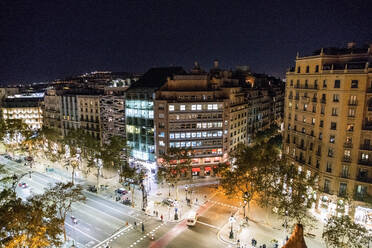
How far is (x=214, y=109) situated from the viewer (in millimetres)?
82625

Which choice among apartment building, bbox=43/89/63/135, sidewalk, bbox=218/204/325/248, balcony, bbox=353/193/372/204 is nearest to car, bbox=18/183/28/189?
apartment building, bbox=43/89/63/135

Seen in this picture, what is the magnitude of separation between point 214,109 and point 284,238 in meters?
43.0

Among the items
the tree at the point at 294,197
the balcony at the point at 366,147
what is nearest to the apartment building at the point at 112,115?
the tree at the point at 294,197

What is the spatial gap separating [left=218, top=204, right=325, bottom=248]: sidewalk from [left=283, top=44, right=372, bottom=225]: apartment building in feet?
32.4

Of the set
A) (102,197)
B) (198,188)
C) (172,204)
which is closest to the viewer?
(172,204)

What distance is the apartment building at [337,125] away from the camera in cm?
5253

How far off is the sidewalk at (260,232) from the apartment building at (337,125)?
9.88m

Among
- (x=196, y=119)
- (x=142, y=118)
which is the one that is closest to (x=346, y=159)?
(x=196, y=119)

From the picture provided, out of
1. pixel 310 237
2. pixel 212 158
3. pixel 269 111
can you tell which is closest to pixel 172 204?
pixel 212 158

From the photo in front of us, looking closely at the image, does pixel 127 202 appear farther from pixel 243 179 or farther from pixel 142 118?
pixel 243 179

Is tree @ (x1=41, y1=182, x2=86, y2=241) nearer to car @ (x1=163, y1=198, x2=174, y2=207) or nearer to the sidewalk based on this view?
car @ (x1=163, y1=198, x2=174, y2=207)

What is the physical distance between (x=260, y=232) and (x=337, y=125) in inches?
1087

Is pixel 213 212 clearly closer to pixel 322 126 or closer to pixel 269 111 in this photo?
pixel 322 126

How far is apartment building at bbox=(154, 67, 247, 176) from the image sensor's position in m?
80.0
